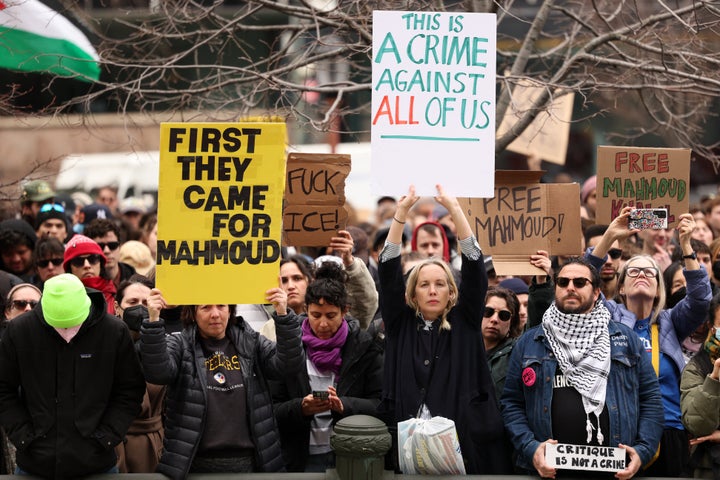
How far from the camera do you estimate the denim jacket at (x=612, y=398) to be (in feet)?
18.3

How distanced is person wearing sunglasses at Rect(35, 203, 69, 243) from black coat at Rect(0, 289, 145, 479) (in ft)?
13.2

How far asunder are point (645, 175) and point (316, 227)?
2.09 m

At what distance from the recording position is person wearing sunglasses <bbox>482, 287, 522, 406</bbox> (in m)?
6.43

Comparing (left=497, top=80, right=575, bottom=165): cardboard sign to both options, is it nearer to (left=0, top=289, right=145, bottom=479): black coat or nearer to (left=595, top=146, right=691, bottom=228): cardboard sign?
(left=595, top=146, right=691, bottom=228): cardboard sign

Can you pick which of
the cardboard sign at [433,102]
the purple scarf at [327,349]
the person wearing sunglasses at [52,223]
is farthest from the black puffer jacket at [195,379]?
the person wearing sunglasses at [52,223]

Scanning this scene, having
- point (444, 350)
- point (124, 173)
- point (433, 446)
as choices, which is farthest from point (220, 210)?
point (124, 173)

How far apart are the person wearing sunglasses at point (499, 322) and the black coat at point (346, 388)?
67 centimetres

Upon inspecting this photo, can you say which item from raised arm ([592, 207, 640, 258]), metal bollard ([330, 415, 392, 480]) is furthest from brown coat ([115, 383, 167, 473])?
raised arm ([592, 207, 640, 258])

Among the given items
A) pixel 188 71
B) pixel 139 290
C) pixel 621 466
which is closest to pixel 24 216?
pixel 139 290

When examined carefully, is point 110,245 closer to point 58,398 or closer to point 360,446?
point 58,398

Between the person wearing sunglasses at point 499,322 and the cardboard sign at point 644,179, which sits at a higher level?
the cardboard sign at point 644,179

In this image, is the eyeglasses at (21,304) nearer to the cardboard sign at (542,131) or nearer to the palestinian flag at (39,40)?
the palestinian flag at (39,40)

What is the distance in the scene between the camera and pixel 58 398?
218 inches

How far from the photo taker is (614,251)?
7.64 metres
